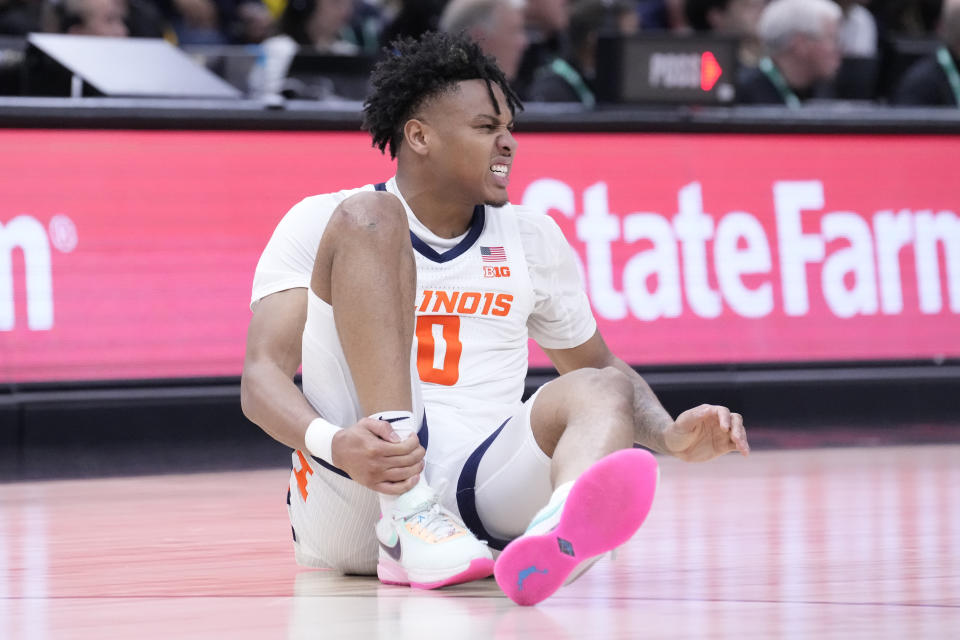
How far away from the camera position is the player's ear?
3.50m

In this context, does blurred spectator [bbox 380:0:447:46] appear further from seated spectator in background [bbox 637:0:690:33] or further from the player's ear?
the player's ear

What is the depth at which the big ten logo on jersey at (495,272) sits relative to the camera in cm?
344

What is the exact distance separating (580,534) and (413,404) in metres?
0.58

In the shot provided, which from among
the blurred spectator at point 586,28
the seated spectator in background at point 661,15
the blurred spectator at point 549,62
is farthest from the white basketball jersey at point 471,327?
the seated spectator in background at point 661,15

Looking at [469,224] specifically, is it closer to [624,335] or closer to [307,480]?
[307,480]

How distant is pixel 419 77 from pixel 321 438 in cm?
89

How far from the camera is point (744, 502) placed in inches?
193

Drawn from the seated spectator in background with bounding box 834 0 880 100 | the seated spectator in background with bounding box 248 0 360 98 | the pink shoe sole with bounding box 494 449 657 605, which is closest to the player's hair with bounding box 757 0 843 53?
the seated spectator in background with bounding box 834 0 880 100

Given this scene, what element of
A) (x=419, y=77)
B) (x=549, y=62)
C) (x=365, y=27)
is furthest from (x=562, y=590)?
(x=365, y=27)

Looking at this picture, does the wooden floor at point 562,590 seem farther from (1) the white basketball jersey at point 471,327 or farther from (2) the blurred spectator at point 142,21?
(2) the blurred spectator at point 142,21

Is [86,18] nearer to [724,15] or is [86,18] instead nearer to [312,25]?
[312,25]

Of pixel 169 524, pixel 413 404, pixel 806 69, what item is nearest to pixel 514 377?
pixel 413 404

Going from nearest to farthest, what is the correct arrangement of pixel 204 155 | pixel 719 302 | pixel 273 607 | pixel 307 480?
pixel 273 607 < pixel 307 480 < pixel 204 155 < pixel 719 302

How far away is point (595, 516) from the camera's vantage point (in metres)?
2.78
